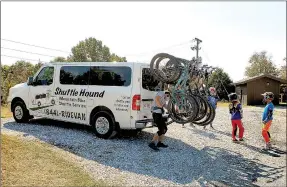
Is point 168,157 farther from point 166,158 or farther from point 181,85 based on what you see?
point 181,85

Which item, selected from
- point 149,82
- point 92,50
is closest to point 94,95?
point 149,82

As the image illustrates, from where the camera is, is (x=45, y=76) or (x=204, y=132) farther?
(x=204, y=132)

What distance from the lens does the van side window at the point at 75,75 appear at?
977 cm

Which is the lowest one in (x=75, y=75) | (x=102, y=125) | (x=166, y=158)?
(x=166, y=158)

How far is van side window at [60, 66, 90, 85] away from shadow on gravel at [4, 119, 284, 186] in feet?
5.38

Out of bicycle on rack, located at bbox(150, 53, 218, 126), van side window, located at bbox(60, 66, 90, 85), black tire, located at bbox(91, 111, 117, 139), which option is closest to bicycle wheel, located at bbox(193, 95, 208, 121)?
bicycle on rack, located at bbox(150, 53, 218, 126)

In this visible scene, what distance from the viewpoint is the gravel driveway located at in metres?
6.25

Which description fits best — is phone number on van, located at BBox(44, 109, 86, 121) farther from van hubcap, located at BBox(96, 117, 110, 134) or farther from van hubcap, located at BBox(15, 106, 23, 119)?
van hubcap, located at BBox(15, 106, 23, 119)

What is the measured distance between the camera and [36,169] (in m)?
6.12

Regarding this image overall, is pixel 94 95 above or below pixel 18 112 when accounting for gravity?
above

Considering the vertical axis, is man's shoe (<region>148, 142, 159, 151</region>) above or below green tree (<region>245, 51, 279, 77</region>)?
below

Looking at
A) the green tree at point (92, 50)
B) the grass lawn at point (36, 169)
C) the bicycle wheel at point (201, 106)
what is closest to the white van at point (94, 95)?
the bicycle wheel at point (201, 106)

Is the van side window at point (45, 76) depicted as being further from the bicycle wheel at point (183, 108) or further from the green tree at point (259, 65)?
the green tree at point (259, 65)

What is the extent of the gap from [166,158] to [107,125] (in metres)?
2.33
